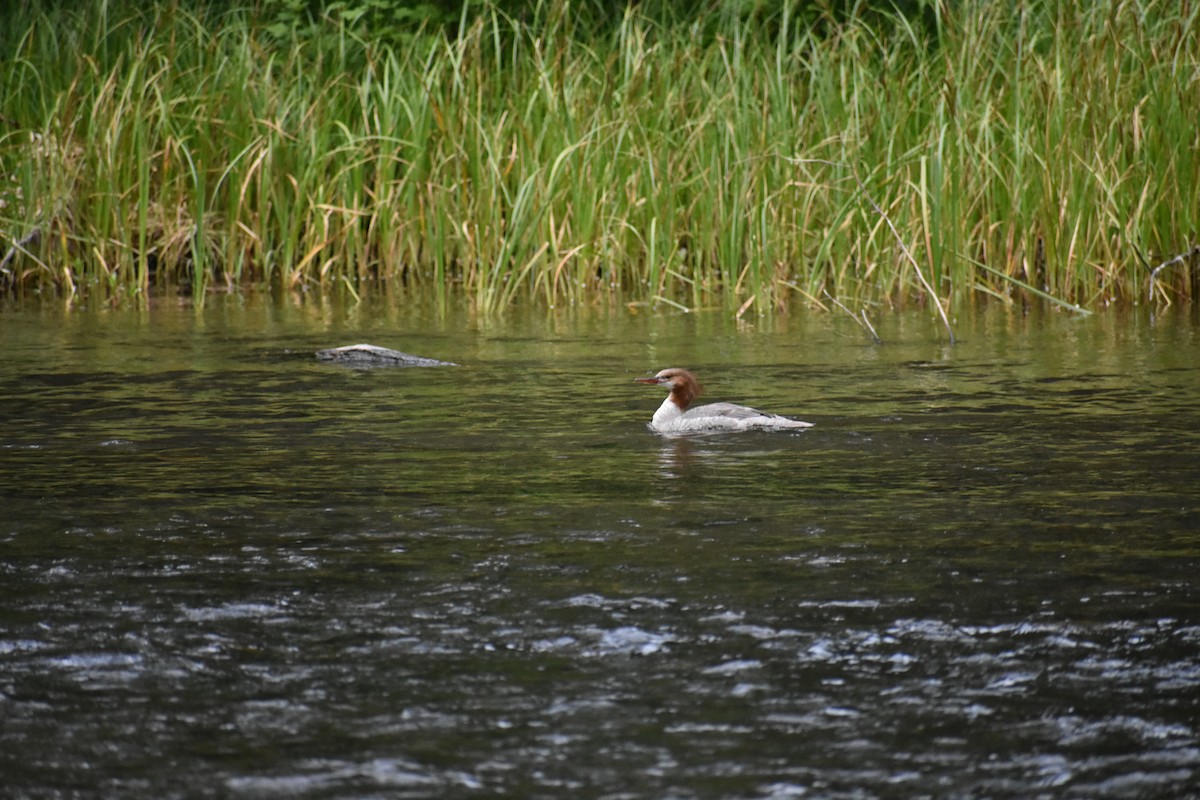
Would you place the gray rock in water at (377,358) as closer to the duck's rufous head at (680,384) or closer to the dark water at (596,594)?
the dark water at (596,594)

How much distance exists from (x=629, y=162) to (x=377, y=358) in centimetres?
301

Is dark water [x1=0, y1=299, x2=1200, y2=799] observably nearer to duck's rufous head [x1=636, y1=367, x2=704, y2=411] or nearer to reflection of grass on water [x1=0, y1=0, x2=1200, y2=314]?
duck's rufous head [x1=636, y1=367, x2=704, y2=411]

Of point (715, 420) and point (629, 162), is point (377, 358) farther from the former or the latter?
point (629, 162)

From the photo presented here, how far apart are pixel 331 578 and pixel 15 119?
929 centimetres

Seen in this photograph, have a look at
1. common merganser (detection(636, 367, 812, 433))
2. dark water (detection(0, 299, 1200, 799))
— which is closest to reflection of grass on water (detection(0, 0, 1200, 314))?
common merganser (detection(636, 367, 812, 433))

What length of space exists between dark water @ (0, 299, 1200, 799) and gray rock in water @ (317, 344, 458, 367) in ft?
3.26

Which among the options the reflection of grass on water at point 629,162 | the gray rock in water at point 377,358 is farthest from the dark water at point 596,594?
the reflection of grass on water at point 629,162

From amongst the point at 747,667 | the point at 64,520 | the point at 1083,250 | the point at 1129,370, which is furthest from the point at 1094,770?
the point at 1083,250

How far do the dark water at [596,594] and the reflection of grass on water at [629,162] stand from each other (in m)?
2.69

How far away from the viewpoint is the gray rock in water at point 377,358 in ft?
29.4

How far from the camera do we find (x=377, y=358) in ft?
29.5

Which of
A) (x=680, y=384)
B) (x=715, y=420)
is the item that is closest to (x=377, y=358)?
(x=680, y=384)

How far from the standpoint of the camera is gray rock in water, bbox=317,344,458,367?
353 inches

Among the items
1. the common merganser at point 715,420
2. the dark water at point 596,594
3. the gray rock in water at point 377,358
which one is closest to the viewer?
the dark water at point 596,594
